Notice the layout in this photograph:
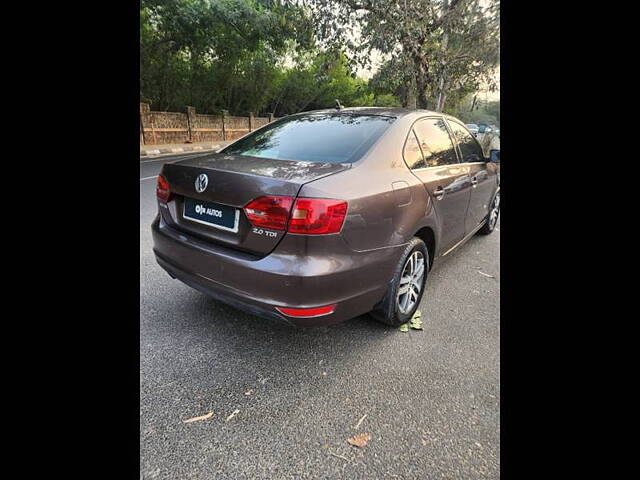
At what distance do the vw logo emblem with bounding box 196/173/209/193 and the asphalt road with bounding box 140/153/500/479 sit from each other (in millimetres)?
979

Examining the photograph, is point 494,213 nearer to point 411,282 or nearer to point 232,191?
point 411,282

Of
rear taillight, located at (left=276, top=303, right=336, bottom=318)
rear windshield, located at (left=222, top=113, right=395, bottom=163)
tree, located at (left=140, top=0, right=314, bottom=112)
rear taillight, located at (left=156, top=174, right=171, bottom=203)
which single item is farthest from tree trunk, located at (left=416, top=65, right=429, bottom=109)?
rear taillight, located at (left=276, top=303, right=336, bottom=318)

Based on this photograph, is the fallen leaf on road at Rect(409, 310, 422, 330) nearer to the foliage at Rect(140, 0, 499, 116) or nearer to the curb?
the foliage at Rect(140, 0, 499, 116)

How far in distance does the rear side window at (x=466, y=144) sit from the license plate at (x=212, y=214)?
2355 millimetres

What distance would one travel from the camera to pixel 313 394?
1955 millimetres

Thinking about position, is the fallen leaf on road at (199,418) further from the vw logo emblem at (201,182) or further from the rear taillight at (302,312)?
the vw logo emblem at (201,182)
